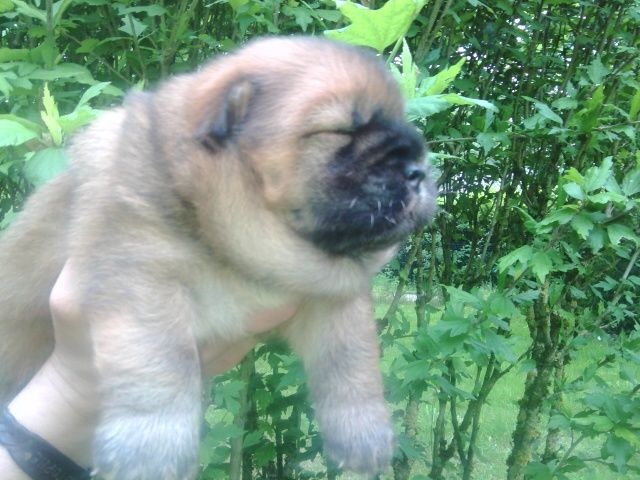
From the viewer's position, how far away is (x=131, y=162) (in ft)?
7.37

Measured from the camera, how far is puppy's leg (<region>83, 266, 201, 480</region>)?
2.08 metres

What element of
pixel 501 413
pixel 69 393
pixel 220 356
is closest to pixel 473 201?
pixel 501 413

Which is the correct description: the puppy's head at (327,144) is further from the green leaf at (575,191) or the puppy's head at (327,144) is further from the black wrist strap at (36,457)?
the black wrist strap at (36,457)

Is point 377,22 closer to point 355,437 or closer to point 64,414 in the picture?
point 355,437

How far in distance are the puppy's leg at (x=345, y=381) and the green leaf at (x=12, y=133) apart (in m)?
1.00

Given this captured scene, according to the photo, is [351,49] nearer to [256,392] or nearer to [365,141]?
[365,141]

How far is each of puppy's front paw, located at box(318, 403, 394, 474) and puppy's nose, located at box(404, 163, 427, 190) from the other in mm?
908

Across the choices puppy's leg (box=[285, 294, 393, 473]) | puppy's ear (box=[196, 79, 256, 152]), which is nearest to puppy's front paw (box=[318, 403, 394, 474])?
puppy's leg (box=[285, 294, 393, 473])

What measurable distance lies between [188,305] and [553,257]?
66.6 inches

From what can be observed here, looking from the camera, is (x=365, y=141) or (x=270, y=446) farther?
(x=270, y=446)

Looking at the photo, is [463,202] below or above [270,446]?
above

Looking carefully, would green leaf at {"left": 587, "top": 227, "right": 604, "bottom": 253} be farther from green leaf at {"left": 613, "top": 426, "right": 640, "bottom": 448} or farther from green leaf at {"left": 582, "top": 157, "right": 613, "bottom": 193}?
green leaf at {"left": 613, "top": 426, "right": 640, "bottom": 448}

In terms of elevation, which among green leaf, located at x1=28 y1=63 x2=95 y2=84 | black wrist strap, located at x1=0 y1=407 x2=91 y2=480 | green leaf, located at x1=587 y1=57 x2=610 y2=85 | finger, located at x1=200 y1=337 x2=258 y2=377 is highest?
green leaf, located at x1=28 y1=63 x2=95 y2=84

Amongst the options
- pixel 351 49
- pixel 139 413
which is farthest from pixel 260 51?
pixel 139 413
